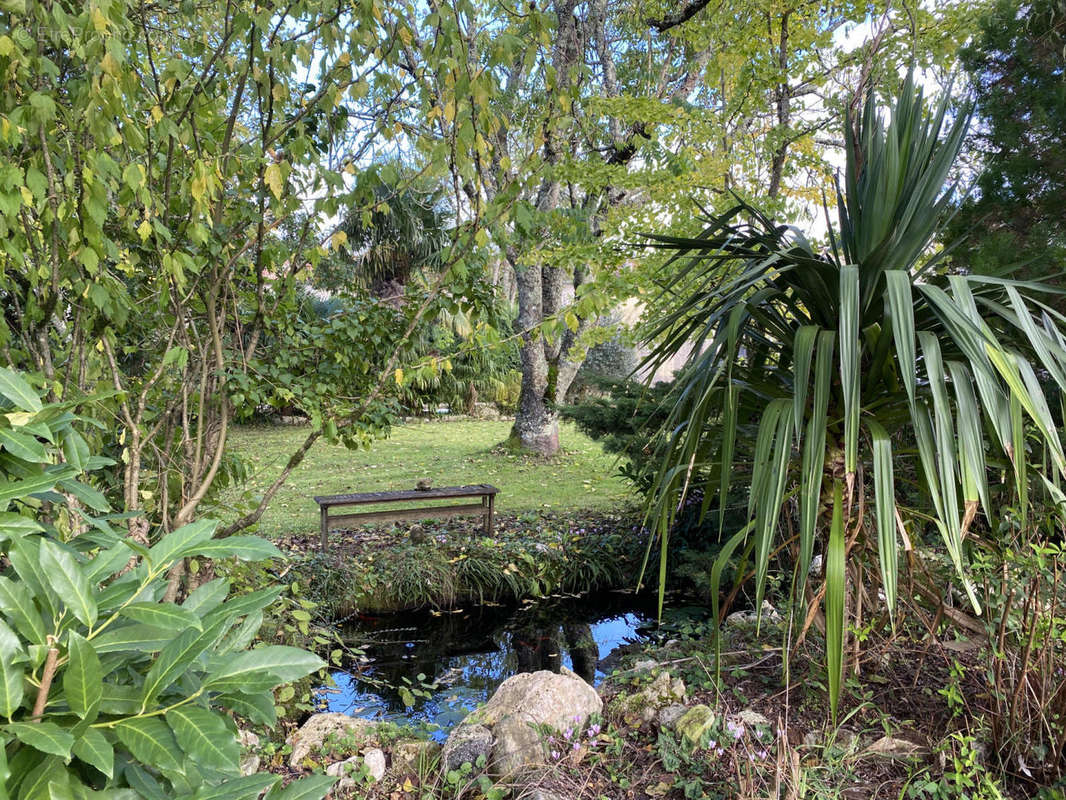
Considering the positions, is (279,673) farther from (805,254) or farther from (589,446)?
(589,446)

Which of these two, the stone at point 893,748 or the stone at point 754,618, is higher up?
the stone at point 893,748

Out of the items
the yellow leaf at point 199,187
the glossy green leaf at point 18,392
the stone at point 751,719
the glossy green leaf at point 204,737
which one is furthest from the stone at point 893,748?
the yellow leaf at point 199,187

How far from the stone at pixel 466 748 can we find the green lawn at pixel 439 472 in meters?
2.90

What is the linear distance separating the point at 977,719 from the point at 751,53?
4027mm

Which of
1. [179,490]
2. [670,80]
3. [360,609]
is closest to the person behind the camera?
[179,490]

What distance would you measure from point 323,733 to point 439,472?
545 cm

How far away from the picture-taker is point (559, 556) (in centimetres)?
473

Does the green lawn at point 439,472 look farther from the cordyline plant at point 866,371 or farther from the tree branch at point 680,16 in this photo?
the tree branch at point 680,16

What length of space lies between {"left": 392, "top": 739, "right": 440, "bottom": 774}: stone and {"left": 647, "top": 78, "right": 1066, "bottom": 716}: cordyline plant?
1.07m

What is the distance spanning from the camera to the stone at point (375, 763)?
6.86ft

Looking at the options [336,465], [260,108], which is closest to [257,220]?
[260,108]

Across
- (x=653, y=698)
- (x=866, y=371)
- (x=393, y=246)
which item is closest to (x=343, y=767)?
(x=653, y=698)

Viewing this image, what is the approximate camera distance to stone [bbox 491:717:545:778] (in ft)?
6.64

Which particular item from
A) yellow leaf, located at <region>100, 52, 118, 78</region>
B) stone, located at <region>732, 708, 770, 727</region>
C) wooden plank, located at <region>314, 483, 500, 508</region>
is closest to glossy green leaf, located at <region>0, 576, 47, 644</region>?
yellow leaf, located at <region>100, 52, 118, 78</region>
